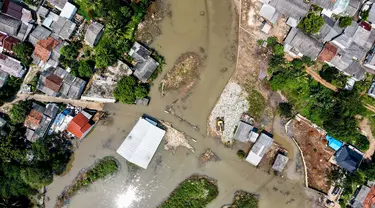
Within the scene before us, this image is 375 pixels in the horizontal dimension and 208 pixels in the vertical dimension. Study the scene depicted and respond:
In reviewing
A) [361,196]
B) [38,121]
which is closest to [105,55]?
[38,121]

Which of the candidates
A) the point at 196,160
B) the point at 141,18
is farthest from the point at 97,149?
the point at 141,18

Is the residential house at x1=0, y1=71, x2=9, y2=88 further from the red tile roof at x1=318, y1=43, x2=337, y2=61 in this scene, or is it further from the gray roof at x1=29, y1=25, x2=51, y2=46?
the red tile roof at x1=318, y1=43, x2=337, y2=61

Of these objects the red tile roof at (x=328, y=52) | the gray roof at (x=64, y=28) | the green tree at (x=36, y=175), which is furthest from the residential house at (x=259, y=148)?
the gray roof at (x=64, y=28)

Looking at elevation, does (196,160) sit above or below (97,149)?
above

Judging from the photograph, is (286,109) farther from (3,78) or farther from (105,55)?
(3,78)

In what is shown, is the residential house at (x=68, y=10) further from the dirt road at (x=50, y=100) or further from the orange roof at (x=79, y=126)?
the orange roof at (x=79, y=126)

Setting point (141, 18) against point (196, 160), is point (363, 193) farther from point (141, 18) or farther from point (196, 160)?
point (141, 18)
